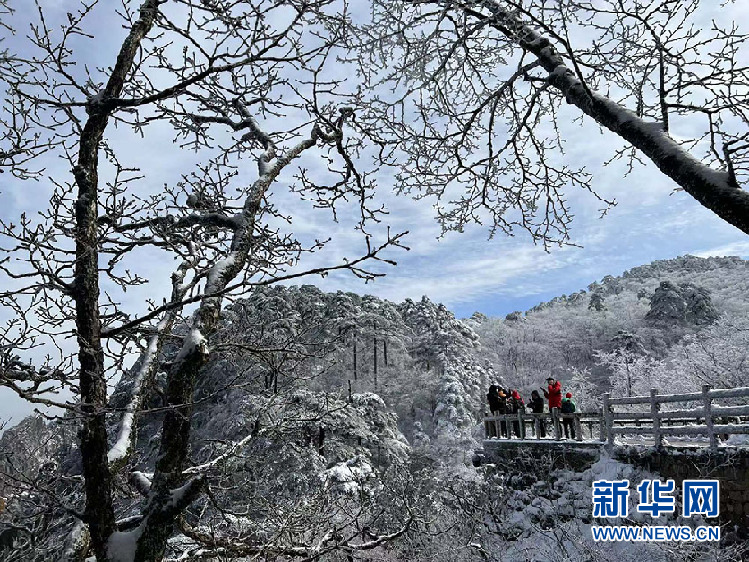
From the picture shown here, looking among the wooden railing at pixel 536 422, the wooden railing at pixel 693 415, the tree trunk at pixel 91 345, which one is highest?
the tree trunk at pixel 91 345

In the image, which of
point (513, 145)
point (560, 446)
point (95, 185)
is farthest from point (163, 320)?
point (560, 446)

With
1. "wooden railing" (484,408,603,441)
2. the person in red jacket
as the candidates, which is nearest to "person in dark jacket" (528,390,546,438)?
"wooden railing" (484,408,603,441)

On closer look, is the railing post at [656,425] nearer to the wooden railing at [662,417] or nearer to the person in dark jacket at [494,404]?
the wooden railing at [662,417]

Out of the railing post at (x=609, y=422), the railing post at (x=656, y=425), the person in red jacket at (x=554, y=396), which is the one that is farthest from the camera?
the person in red jacket at (x=554, y=396)

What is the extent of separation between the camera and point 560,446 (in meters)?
11.0

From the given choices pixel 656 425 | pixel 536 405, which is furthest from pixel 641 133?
pixel 536 405

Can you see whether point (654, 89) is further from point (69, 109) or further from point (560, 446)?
point (560, 446)

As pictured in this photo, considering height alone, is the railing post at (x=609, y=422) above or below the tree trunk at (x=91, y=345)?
below

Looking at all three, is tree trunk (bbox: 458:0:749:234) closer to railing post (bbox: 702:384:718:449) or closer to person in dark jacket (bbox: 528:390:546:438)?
railing post (bbox: 702:384:718:449)

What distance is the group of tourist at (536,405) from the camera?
39.3ft

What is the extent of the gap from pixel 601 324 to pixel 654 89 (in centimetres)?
6719

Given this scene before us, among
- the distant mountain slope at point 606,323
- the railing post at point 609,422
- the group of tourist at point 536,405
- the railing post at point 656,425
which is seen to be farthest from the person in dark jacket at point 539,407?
the distant mountain slope at point 606,323

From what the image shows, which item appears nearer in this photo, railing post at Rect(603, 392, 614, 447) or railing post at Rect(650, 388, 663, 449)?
railing post at Rect(650, 388, 663, 449)

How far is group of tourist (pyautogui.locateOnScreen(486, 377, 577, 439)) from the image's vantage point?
11992 millimetres
